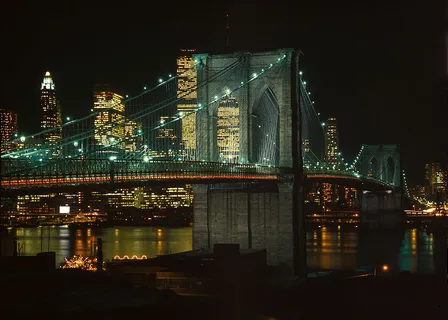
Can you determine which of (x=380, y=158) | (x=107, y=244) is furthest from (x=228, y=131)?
(x=380, y=158)

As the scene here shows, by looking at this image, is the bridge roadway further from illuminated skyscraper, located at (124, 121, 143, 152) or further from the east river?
the east river

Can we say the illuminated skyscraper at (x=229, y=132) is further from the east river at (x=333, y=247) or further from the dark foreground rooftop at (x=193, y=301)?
the east river at (x=333, y=247)

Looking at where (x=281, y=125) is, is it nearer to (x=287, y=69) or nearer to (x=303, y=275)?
(x=287, y=69)

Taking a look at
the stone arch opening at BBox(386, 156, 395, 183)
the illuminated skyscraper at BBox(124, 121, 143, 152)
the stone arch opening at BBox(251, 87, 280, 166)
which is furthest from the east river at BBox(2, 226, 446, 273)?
Result: the stone arch opening at BBox(386, 156, 395, 183)

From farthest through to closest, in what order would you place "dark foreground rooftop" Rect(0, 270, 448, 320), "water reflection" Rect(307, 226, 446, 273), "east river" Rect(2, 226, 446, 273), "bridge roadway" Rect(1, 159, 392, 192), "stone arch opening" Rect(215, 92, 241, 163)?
"east river" Rect(2, 226, 446, 273) → "water reflection" Rect(307, 226, 446, 273) → "stone arch opening" Rect(215, 92, 241, 163) → "bridge roadway" Rect(1, 159, 392, 192) → "dark foreground rooftop" Rect(0, 270, 448, 320)

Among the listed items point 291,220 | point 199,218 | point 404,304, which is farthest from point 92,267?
point 404,304
